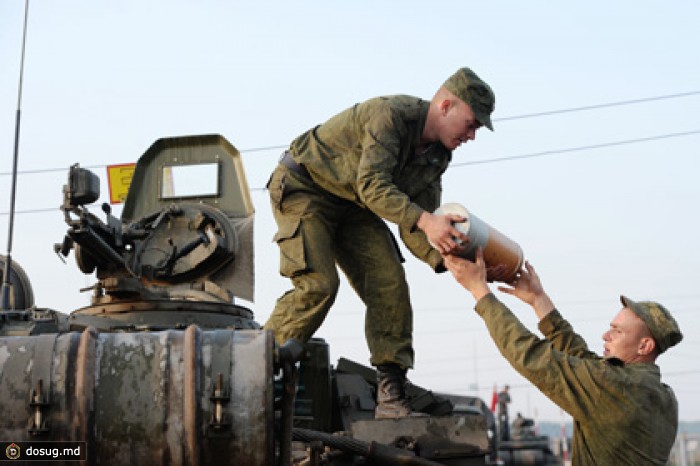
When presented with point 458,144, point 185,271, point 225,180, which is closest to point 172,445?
point 458,144

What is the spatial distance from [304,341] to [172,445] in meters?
2.43

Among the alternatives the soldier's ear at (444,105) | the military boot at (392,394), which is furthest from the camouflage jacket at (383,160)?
the military boot at (392,394)

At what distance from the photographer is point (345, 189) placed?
6.51m

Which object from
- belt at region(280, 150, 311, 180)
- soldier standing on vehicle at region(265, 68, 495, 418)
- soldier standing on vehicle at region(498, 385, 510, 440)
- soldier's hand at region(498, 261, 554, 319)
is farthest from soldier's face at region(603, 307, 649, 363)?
soldier standing on vehicle at region(498, 385, 510, 440)

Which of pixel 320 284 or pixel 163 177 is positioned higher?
pixel 163 177

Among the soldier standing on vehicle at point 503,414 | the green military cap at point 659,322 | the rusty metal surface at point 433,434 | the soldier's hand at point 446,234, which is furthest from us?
the soldier standing on vehicle at point 503,414

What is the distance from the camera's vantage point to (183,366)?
13.7 feet

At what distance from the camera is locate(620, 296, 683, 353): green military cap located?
16.7 ft

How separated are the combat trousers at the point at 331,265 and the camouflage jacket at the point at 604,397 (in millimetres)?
1523

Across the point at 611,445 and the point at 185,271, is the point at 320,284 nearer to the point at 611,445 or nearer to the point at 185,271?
the point at 611,445

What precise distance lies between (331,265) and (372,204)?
20.3 inches

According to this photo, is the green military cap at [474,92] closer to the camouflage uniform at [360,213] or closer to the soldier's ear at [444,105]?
the soldier's ear at [444,105]

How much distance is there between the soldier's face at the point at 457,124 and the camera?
6.39 meters

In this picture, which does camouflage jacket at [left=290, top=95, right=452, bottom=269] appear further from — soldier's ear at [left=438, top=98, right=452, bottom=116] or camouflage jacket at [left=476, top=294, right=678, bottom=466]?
camouflage jacket at [left=476, top=294, right=678, bottom=466]
